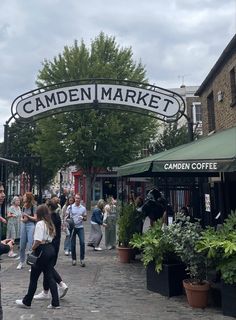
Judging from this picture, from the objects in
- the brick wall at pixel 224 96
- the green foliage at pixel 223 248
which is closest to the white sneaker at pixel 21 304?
the green foliage at pixel 223 248

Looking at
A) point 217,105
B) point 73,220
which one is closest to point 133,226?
point 73,220

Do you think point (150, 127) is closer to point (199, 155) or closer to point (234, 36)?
point (234, 36)

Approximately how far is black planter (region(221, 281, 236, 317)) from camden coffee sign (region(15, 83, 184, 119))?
641cm

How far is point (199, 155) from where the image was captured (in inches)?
256

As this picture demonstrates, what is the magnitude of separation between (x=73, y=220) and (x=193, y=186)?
4.04 metres

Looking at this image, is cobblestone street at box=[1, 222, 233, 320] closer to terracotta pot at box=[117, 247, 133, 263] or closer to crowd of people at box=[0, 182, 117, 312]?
crowd of people at box=[0, 182, 117, 312]

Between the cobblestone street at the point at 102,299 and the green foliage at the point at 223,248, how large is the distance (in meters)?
0.72

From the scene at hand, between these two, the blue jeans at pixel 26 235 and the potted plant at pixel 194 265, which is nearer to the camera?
the potted plant at pixel 194 265

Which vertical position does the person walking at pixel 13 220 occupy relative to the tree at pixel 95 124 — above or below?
below

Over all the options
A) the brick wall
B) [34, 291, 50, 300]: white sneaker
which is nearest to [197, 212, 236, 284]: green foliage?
[34, 291, 50, 300]: white sneaker

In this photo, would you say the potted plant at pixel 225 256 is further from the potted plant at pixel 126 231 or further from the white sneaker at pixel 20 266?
the white sneaker at pixel 20 266

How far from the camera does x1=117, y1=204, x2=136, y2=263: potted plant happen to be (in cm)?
973

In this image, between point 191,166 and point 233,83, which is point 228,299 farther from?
point 233,83

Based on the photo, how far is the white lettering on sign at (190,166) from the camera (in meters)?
5.86
